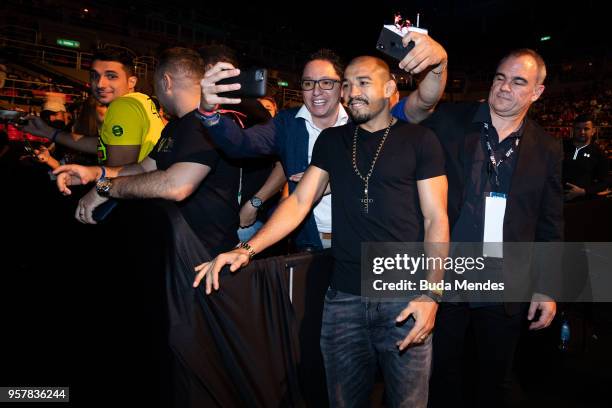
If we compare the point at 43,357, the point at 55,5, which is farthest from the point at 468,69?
the point at 43,357

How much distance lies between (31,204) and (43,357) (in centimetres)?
103

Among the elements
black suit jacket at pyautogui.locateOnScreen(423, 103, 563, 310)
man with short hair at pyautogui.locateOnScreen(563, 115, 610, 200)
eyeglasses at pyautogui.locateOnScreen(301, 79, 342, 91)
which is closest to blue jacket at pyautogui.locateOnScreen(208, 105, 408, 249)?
eyeglasses at pyautogui.locateOnScreen(301, 79, 342, 91)

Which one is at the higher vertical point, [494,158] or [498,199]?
[494,158]

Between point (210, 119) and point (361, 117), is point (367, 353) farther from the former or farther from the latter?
point (210, 119)

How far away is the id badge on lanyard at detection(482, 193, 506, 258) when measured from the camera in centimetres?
206

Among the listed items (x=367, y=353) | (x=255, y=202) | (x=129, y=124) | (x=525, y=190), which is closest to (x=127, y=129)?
(x=129, y=124)

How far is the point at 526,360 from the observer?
338 cm

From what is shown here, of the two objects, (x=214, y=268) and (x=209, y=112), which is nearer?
(x=214, y=268)

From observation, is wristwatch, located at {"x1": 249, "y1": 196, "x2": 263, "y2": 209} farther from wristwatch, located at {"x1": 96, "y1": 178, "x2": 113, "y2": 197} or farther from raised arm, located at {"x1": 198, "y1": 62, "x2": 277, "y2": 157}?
wristwatch, located at {"x1": 96, "y1": 178, "x2": 113, "y2": 197}

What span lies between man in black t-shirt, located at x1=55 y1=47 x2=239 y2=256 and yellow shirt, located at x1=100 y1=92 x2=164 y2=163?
314 mm

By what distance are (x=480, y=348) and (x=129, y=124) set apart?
2420 millimetres

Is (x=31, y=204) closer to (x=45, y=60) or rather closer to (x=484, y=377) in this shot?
(x=484, y=377)

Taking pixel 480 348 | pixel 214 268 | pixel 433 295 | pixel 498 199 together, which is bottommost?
pixel 480 348

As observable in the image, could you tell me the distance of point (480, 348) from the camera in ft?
6.97
